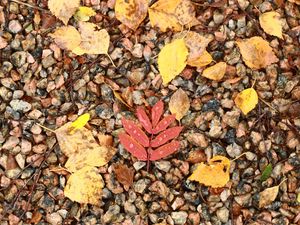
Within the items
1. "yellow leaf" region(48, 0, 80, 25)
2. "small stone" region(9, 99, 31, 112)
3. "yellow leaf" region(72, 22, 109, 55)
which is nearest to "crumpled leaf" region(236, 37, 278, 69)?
"yellow leaf" region(72, 22, 109, 55)

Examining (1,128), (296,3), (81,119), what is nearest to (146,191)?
(81,119)

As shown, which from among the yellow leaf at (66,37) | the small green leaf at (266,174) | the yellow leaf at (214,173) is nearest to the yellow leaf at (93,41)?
the yellow leaf at (66,37)

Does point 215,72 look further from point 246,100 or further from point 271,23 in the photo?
point 271,23

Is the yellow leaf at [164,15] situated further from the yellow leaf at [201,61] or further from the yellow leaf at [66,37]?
the yellow leaf at [66,37]

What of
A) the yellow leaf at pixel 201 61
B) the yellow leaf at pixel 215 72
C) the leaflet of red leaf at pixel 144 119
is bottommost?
the leaflet of red leaf at pixel 144 119

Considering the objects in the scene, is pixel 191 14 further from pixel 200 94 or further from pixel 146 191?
pixel 146 191

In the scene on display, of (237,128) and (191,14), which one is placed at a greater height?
(191,14)
